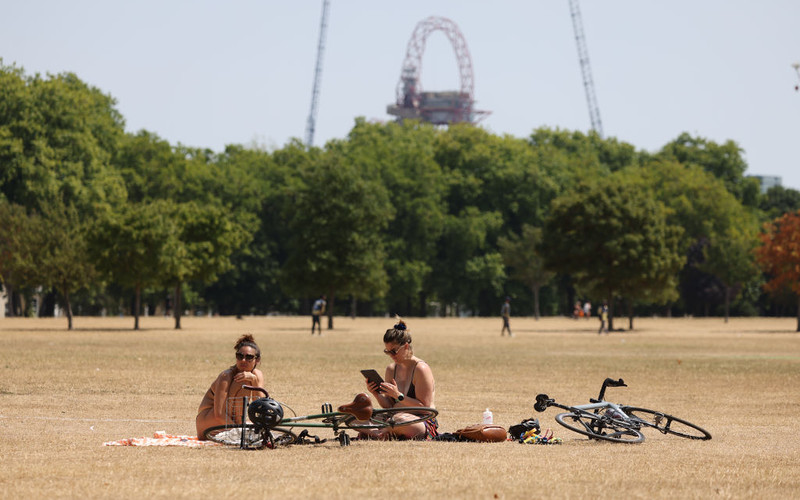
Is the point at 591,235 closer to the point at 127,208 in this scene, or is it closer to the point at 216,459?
the point at 127,208

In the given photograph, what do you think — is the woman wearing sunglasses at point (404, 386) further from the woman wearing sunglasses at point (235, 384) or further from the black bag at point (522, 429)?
the woman wearing sunglasses at point (235, 384)

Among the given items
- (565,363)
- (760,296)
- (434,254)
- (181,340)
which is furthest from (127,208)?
(760,296)

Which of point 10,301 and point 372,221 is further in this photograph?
point 10,301

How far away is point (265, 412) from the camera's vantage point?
39.6ft

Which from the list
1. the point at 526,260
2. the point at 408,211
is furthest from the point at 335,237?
the point at 526,260

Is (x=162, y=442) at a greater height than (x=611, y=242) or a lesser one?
lesser

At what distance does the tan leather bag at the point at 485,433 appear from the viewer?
43.5 feet

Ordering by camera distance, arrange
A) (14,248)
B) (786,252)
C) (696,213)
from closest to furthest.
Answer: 1. (14,248)
2. (786,252)
3. (696,213)

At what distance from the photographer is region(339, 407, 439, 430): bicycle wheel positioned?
13023 millimetres

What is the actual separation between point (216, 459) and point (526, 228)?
93531 millimetres

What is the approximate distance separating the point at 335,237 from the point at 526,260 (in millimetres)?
37693

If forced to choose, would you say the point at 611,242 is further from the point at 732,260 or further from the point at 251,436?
the point at 251,436

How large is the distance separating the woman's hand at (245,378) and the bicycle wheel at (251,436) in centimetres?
54

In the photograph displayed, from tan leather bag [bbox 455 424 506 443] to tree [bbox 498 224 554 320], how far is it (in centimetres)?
8860
